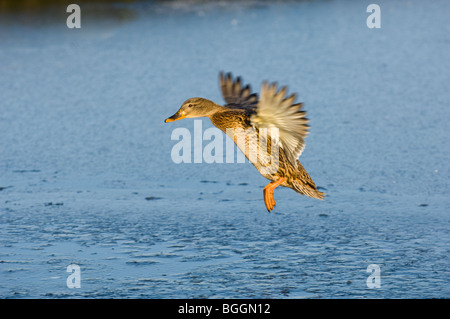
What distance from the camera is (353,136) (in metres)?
6.44

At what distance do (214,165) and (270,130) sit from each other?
2.07 m

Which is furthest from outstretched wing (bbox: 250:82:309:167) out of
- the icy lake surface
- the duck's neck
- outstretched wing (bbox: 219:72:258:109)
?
the icy lake surface

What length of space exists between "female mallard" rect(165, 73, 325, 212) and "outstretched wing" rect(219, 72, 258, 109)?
0.01m

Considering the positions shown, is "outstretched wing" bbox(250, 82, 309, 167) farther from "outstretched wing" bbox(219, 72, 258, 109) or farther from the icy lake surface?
the icy lake surface

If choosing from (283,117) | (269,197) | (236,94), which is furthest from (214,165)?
(283,117)

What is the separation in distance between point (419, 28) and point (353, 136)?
12.0 ft

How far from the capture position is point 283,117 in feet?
13.2

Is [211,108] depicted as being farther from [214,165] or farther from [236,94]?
[214,165]

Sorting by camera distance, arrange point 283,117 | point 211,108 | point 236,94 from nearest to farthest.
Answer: point 283,117 < point 211,108 < point 236,94

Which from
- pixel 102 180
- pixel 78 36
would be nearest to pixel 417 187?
pixel 102 180

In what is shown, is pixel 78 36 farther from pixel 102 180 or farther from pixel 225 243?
pixel 225 243

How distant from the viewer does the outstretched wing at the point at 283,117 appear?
393 centimetres

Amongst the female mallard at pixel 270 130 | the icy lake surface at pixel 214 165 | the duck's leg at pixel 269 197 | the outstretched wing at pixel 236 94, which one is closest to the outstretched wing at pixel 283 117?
the female mallard at pixel 270 130
